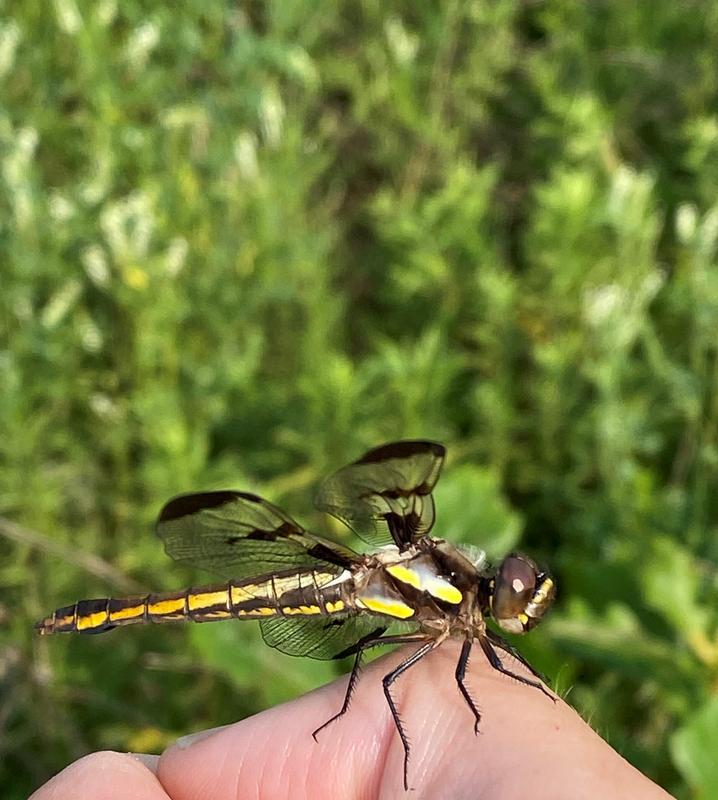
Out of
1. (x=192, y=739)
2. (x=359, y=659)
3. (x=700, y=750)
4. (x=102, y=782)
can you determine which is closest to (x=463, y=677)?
(x=359, y=659)

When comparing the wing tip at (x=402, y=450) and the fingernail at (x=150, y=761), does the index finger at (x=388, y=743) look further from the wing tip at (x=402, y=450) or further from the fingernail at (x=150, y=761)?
the wing tip at (x=402, y=450)

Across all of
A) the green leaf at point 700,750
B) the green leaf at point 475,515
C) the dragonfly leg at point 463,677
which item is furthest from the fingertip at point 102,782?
the green leaf at point 475,515

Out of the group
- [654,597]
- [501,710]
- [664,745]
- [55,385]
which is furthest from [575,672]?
[55,385]

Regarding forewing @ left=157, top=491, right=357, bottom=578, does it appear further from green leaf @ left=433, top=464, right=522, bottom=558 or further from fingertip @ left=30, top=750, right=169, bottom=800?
green leaf @ left=433, top=464, right=522, bottom=558

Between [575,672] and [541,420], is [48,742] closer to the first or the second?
[575,672]

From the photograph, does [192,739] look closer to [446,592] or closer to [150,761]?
[150,761]

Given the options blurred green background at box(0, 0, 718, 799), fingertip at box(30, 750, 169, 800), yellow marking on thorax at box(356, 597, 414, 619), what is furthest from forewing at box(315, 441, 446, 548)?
blurred green background at box(0, 0, 718, 799)

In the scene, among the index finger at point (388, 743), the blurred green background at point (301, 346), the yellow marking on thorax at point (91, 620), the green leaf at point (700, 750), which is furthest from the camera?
the blurred green background at point (301, 346)
